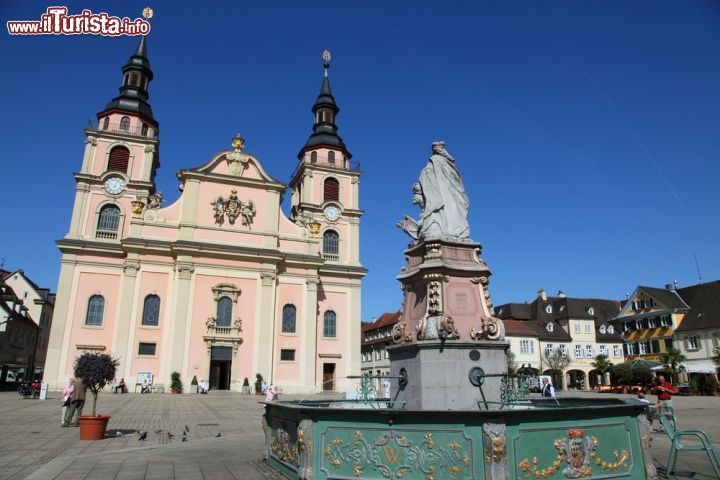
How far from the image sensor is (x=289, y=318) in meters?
40.5

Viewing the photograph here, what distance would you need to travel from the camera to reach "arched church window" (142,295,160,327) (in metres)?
36.7

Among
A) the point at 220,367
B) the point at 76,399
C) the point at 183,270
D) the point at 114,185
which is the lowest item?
the point at 76,399

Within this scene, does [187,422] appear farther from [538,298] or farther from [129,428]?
[538,298]

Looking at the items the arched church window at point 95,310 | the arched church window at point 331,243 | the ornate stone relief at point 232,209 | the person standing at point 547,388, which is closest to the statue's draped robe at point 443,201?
the person standing at point 547,388

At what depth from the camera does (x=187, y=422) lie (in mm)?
16922

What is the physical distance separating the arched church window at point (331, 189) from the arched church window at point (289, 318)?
11.6 meters

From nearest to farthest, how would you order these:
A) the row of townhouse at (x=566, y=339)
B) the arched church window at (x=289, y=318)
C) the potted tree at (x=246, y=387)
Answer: the potted tree at (x=246, y=387)
the arched church window at (x=289, y=318)
the row of townhouse at (x=566, y=339)

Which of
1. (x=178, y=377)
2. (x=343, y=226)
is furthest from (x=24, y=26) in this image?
(x=343, y=226)

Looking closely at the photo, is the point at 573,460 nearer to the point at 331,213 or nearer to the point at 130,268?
the point at 130,268

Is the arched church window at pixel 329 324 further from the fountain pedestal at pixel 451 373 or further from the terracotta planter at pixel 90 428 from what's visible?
the fountain pedestal at pixel 451 373

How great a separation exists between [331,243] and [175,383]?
58.6 feet

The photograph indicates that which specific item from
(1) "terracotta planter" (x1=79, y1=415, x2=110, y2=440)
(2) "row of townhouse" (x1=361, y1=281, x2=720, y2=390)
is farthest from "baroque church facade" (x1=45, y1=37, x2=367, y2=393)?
(1) "terracotta planter" (x1=79, y1=415, x2=110, y2=440)

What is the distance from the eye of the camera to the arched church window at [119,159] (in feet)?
134

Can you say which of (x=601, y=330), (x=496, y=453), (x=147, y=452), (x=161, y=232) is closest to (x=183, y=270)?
(x=161, y=232)
